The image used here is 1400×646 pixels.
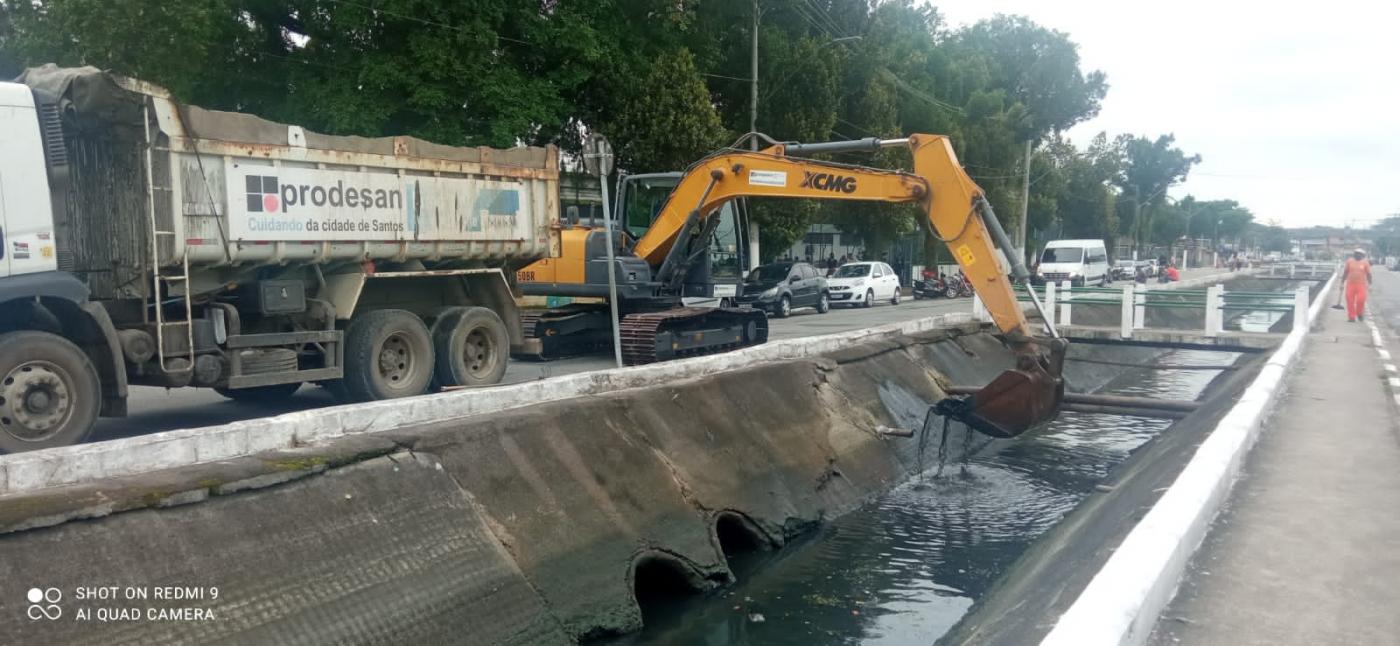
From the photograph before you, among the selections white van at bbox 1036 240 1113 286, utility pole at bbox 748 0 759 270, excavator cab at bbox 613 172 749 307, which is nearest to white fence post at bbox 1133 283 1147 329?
excavator cab at bbox 613 172 749 307

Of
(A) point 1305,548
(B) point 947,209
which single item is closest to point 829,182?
(B) point 947,209

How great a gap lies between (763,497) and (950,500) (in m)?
3.04

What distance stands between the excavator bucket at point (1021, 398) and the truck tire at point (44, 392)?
9012 millimetres

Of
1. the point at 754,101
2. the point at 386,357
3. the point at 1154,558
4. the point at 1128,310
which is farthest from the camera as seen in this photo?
the point at 754,101

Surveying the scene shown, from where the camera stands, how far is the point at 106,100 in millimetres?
8008

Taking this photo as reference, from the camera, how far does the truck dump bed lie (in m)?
8.15

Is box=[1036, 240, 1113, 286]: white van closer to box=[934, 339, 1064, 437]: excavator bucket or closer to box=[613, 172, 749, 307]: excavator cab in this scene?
box=[613, 172, 749, 307]: excavator cab

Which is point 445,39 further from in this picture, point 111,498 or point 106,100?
point 111,498

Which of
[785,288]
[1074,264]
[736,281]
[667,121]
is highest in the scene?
[667,121]

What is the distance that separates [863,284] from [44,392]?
27.8 m

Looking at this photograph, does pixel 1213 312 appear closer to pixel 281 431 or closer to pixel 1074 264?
pixel 281 431

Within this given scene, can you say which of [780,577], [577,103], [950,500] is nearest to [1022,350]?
[950,500]

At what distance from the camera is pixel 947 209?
12320 millimetres

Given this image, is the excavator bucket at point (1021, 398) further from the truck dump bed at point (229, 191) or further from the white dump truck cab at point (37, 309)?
the white dump truck cab at point (37, 309)
